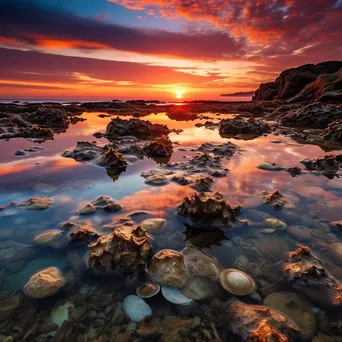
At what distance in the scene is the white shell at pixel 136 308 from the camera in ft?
7.44

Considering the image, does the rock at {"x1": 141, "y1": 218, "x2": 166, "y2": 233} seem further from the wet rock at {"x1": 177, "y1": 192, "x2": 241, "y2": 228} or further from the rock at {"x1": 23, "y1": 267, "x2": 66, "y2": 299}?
the rock at {"x1": 23, "y1": 267, "x2": 66, "y2": 299}

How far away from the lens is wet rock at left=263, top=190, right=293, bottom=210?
14.3 ft

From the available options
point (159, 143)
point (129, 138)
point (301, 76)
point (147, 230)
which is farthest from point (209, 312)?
point (301, 76)

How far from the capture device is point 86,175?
6.24m

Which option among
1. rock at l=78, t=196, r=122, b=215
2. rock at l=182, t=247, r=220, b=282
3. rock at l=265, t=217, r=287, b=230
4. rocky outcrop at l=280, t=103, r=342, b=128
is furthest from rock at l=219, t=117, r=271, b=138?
rock at l=182, t=247, r=220, b=282

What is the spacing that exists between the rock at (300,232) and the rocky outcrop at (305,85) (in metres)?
28.6

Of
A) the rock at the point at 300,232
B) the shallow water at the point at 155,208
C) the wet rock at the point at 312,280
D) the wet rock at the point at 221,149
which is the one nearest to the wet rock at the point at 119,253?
the shallow water at the point at 155,208

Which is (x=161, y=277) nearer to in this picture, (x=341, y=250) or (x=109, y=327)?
(x=109, y=327)

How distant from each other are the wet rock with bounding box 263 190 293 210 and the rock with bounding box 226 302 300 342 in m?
2.39

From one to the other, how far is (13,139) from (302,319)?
→ 1264 centimetres

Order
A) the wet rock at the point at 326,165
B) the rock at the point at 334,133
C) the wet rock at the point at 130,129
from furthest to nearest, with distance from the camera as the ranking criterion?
1. the wet rock at the point at 130,129
2. the rock at the point at 334,133
3. the wet rock at the point at 326,165

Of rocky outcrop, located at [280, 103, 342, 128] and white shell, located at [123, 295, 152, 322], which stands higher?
white shell, located at [123, 295, 152, 322]

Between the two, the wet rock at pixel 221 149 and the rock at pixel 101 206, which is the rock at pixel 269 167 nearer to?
the wet rock at pixel 221 149

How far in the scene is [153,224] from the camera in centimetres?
377
